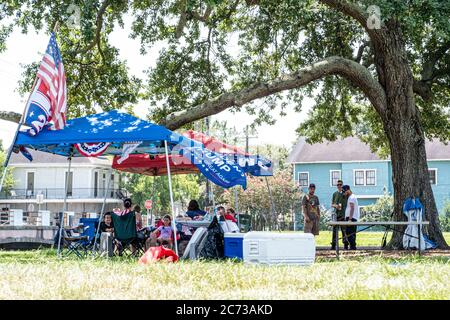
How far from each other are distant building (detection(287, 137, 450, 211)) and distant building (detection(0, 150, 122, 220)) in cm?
1453

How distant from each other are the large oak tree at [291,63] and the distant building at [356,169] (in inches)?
953

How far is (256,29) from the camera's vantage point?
21.9 m

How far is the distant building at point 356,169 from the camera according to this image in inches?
1993

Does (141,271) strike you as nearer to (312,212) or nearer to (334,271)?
(334,271)

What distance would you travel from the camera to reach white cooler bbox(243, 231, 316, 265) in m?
9.52

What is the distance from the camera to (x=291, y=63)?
24.0 meters

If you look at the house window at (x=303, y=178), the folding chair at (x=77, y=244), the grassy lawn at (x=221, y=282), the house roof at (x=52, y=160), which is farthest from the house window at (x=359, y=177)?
the grassy lawn at (x=221, y=282)

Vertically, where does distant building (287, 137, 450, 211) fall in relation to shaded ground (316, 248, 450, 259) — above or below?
above

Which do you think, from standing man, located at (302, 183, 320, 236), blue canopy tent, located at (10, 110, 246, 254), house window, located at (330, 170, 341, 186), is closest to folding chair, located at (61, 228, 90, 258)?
blue canopy tent, located at (10, 110, 246, 254)

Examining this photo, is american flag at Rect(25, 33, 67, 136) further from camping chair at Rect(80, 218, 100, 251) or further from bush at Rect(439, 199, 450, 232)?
bush at Rect(439, 199, 450, 232)

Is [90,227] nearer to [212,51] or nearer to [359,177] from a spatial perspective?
[212,51]

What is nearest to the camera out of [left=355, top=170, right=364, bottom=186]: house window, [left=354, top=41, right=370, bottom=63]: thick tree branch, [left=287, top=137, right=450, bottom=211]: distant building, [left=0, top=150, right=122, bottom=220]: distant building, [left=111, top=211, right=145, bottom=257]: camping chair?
[left=111, top=211, right=145, bottom=257]: camping chair

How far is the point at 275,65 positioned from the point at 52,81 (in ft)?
39.9

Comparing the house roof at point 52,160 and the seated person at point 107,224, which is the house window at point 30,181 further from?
the seated person at point 107,224
